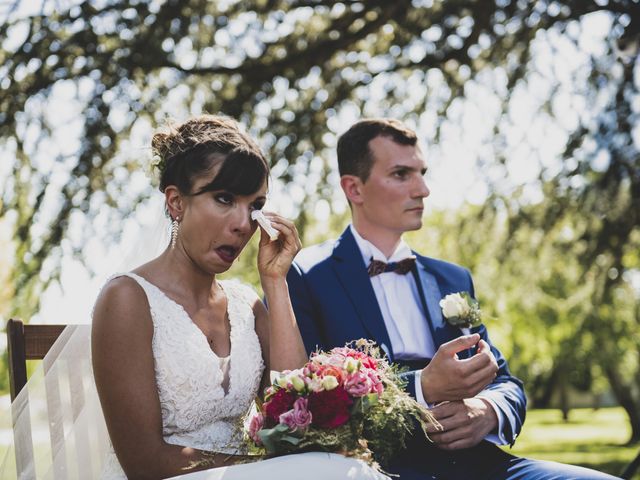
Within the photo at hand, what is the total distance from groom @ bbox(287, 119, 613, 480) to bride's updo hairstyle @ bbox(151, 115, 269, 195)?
2.90 ft

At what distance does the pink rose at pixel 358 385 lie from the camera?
2604 millimetres

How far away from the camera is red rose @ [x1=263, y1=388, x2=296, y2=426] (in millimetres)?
2604

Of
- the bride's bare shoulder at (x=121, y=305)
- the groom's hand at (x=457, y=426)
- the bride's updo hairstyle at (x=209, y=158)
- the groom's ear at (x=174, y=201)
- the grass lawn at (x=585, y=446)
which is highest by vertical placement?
the bride's updo hairstyle at (x=209, y=158)

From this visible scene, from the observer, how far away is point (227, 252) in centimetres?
310

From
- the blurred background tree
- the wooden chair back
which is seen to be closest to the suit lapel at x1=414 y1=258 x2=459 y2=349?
the wooden chair back

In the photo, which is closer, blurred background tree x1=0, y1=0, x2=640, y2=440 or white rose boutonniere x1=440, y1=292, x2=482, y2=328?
white rose boutonniere x1=440, y1=292, x2=482, y2=328

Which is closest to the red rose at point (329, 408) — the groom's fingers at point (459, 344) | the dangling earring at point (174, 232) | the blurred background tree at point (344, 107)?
the groom's fingers at point (459, 344)

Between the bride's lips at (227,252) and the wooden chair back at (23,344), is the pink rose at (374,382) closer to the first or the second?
the bride's lips at (227,252)

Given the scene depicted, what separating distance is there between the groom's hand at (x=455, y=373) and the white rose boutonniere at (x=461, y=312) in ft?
1.29

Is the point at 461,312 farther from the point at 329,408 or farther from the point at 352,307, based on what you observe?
the point at 329,408

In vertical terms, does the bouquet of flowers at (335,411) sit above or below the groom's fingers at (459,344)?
below

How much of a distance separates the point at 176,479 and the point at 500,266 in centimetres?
472

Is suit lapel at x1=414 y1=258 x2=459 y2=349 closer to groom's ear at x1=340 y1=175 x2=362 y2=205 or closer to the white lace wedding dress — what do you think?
groom's ear at x1=340 y1=175 x2=362 y2=205

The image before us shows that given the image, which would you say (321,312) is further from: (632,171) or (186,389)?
(632,171)
